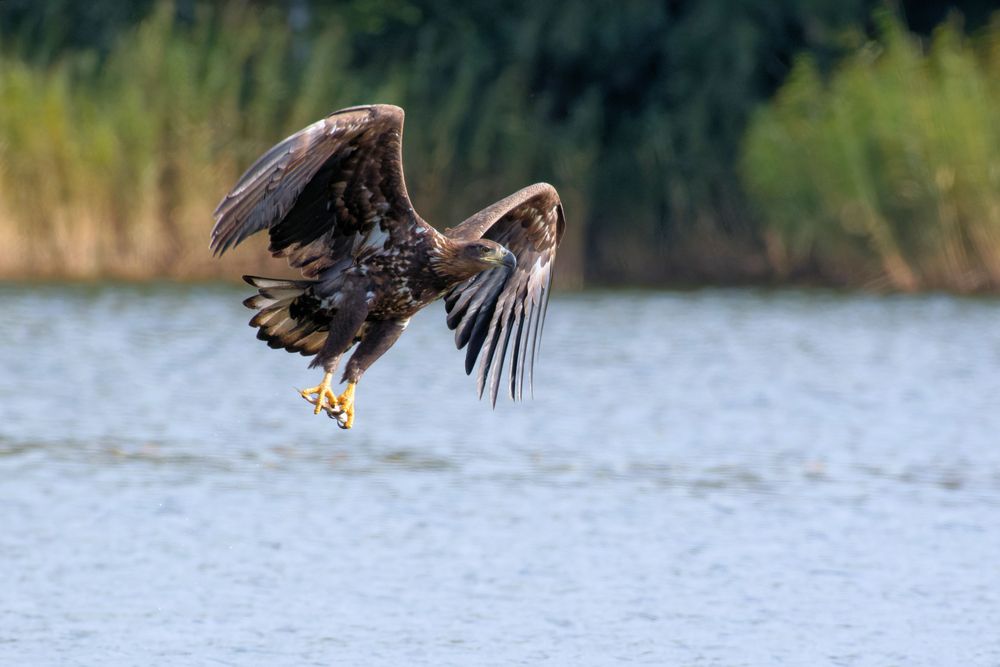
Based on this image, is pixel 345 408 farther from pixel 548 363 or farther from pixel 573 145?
pixel 573 145

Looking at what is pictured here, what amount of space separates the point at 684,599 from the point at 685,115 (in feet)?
66.4

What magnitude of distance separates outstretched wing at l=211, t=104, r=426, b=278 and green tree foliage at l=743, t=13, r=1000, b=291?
1406cm

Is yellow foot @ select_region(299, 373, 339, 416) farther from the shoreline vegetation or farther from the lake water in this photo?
the shoreline vegetation

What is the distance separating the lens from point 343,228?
25.0 feet

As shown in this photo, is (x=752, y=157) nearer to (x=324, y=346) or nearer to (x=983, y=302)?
(x=983, y=302)

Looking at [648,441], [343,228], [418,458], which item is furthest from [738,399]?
[343,228]

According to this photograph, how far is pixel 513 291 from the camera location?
29.0ft

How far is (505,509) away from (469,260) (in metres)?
3.05

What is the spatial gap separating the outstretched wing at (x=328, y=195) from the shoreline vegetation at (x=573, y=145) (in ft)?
44.7

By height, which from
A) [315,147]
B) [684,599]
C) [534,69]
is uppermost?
[534,69]

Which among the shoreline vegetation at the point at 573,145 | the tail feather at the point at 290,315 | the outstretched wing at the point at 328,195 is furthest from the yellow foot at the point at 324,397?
the shoreline vegetation at the point at 573,145

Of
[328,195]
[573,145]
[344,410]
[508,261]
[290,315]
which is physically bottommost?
[344,410]

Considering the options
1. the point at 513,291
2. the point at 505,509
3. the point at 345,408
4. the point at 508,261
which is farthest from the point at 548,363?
the point at 345,408

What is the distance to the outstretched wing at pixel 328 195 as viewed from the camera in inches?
273
